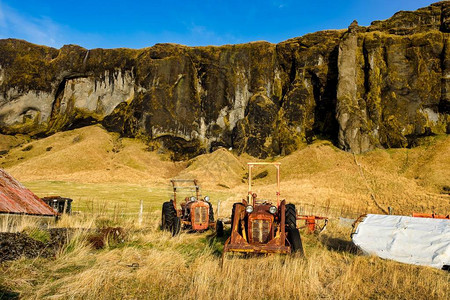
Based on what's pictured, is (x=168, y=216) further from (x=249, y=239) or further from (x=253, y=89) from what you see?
(x=253, y=89)

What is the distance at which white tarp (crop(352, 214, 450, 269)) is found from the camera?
27.1ft

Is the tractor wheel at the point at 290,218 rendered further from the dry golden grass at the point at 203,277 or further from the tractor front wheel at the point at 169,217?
the tractor front wheel at the point at 169,217

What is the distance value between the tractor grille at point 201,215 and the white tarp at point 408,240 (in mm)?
5798

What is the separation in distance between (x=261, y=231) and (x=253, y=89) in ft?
217

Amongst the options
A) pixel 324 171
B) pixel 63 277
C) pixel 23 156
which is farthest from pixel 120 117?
pixel 63 277

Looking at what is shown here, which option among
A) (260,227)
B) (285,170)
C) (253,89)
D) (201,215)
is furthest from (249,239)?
(253,89)

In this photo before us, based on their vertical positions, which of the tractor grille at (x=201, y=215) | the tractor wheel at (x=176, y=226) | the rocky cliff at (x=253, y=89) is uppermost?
the rocky cliff at (x=253, y=89)

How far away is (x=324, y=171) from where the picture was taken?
49.7 metres

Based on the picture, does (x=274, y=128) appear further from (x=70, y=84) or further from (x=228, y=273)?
(x=228, y=273)

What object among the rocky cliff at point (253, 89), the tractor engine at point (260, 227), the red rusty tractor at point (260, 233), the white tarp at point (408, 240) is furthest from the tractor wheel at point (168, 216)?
the rocky cliff at point (253, 89)

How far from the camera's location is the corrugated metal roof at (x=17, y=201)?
35.2 ft

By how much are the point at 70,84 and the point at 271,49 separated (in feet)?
158

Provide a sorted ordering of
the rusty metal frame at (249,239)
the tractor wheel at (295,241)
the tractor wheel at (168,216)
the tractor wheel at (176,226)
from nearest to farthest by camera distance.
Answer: the rusty metal frame at (249,239), the tractor wheel at (295,241), the tractor wheel at (176,226), the tractor wheel at (168,216)

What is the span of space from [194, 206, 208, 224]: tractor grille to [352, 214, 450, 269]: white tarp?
19.0 ft
